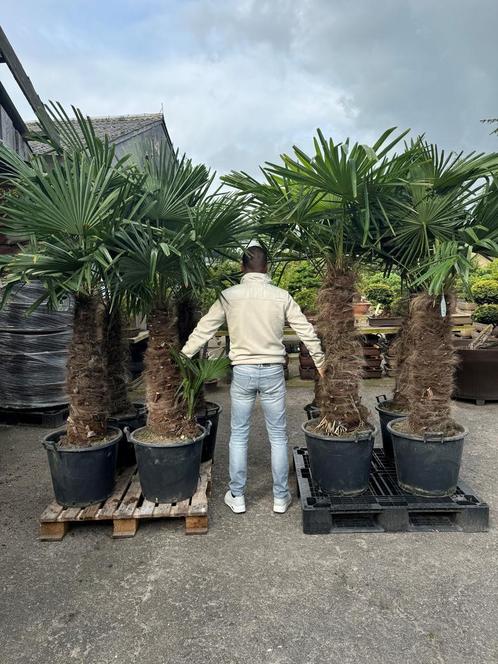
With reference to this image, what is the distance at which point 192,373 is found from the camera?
3.27m

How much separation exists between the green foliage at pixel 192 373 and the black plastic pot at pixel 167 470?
0.28 m

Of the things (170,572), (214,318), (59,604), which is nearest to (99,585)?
(59,604)

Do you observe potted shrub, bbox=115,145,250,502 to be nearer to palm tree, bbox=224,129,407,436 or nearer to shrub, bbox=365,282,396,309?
palm tree, bbox=224,129,407,436

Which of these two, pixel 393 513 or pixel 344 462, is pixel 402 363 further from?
pixel 393 513

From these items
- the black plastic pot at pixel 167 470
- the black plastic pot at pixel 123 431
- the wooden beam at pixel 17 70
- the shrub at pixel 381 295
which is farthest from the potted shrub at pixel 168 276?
the shrub at pixel 381 295

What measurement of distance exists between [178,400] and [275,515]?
102 centimetres

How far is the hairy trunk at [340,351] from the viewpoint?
3139mm

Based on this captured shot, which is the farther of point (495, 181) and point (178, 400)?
point (178, 400)

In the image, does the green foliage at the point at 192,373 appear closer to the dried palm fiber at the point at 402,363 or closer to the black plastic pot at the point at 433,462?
the black plastic pot at the point at 433,462

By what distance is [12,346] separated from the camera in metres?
5.09

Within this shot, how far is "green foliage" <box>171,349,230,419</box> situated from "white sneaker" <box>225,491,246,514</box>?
0.63 metres

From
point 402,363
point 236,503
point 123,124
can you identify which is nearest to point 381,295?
point 402,363

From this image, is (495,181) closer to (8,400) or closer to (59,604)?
(59,604)

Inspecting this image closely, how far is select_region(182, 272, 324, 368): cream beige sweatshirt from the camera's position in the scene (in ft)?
10.2
